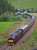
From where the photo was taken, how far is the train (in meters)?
1.40

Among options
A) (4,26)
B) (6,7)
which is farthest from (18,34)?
(6,7)

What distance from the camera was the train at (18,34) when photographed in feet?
4.59

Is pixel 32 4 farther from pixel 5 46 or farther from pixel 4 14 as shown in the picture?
pixel 5 46

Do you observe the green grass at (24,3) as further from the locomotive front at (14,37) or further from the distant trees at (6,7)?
the locomotive front at (14,37)

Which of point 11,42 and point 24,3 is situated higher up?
point 24,3

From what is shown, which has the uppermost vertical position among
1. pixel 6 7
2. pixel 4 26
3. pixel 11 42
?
pixel 6 7

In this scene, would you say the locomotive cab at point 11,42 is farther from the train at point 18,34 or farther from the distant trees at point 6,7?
the distant trees at point 6,7

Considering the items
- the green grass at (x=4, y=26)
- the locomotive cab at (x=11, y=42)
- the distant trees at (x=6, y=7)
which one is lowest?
the locomotive cab at (x=11, y=42)

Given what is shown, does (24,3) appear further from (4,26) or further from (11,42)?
(11,42)

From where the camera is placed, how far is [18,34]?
141cm

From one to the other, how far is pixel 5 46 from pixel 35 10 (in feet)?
1.57

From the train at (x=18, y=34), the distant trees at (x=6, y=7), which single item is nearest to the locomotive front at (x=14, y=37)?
the train at (x=18, y=34)

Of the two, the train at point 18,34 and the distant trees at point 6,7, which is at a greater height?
the distant trees at point 6,7

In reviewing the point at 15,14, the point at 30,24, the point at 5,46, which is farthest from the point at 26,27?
the point at 5,46
